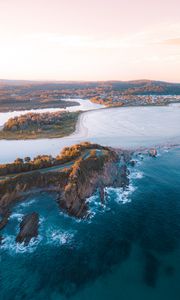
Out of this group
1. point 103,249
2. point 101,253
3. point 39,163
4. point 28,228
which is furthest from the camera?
point 39,163

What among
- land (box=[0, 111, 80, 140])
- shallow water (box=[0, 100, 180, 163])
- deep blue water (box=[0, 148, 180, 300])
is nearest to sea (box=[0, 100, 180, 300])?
deep blue water (box=[0, 148, 180, 300])

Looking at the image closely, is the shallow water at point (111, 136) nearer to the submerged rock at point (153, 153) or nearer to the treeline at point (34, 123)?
the submerged rock at point (153, 153)

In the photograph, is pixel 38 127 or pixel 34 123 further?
pixel 34 123

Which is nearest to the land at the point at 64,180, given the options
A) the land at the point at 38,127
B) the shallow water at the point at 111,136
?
the shallow water at the point at 111,136

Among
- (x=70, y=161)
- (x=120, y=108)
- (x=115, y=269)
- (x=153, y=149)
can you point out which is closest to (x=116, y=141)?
(x=153, y=149)

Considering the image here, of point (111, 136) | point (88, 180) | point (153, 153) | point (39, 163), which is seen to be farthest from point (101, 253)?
point (111, 136)

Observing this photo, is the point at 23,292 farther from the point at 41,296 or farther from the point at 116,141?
the point at 116,141

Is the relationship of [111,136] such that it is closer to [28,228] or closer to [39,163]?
[39,163]
